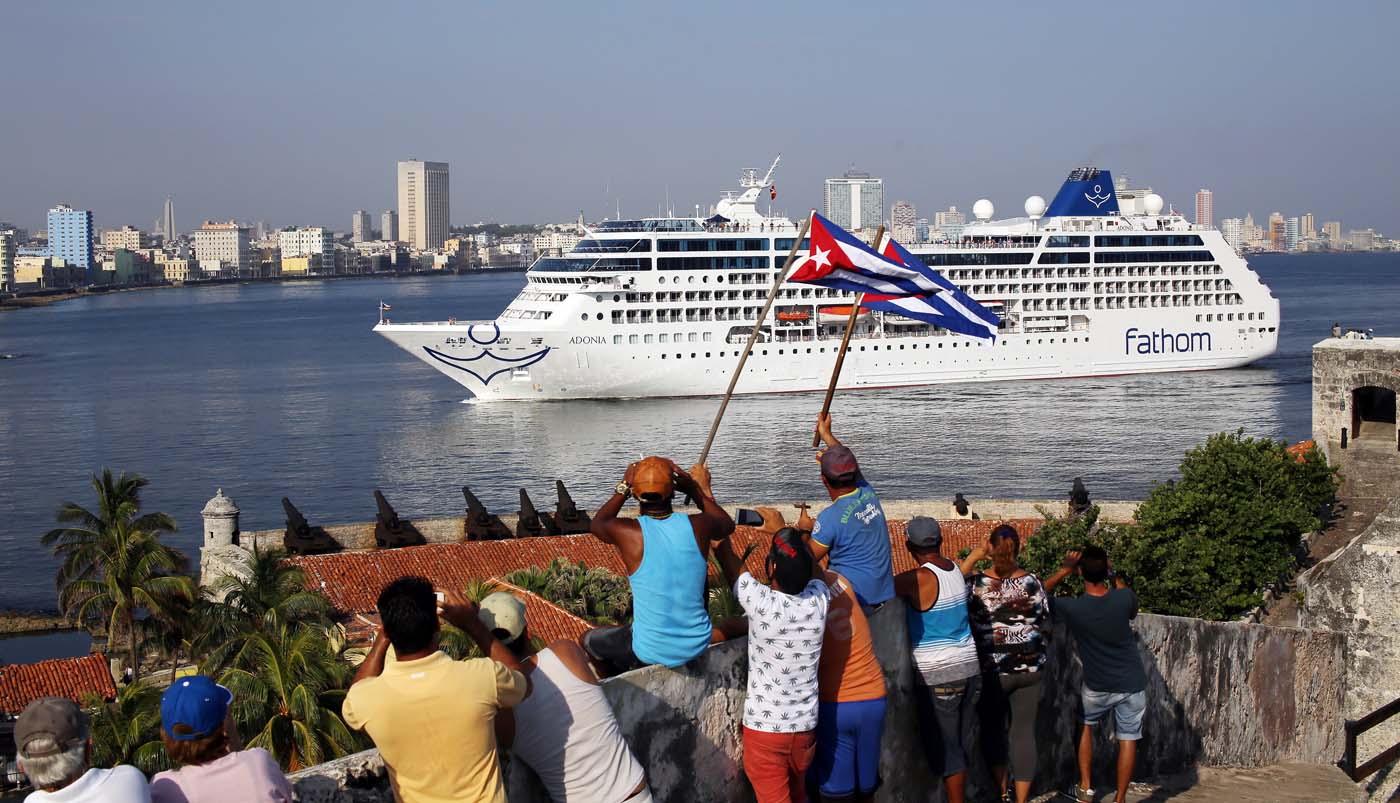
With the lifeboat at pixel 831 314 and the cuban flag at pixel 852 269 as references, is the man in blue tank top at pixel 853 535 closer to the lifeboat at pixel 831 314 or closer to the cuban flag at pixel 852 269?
the cuban flag at pixel 852 269

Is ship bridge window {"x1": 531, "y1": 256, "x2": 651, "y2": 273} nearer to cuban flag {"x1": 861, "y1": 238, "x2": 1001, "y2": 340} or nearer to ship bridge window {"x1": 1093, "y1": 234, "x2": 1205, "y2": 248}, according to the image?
ship bridge window {"x1": 1093, "y1": 234, "x2": 1205, "y2": 248}

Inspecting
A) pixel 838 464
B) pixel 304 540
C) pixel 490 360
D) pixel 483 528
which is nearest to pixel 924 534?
pixel 838 464

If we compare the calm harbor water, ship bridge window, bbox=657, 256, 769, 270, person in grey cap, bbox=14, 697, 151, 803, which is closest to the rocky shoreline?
the calm harbor water

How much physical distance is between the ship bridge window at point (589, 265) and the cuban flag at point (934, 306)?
41.5m

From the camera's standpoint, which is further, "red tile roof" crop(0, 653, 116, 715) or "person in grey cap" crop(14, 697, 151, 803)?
"red tile roof" crop(0, 653, 116, 715)

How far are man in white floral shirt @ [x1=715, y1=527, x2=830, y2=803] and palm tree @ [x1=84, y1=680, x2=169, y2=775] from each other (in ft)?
18.6

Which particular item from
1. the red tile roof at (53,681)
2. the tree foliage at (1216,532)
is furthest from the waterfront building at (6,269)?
the tree foliage at (1216,532)

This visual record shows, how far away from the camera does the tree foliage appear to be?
16.8m

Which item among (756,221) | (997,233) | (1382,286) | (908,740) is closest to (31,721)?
(908,740)

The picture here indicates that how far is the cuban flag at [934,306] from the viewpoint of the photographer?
1023 centimetres

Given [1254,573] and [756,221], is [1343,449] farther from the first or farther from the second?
[756,221]

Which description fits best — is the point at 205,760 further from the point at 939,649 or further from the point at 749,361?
the point at 749,361

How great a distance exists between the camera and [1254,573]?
1773cm

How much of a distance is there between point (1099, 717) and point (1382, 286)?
139 metres
